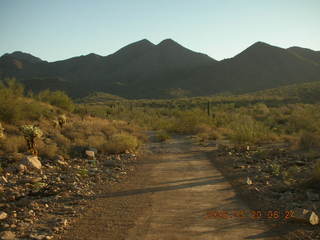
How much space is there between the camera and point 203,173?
10.6 meters

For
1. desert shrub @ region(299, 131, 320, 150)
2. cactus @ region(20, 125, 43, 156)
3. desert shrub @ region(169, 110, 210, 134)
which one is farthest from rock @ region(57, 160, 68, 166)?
desert shrub @ region(169, 110, 210, 134)

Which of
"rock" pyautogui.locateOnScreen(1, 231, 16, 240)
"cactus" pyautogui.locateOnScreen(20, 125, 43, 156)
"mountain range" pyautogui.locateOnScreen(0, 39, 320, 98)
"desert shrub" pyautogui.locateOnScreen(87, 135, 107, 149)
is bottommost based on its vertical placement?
"rock" pyautogui.locateOnScreen(1, 231, 16, 240)

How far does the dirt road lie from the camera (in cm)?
566

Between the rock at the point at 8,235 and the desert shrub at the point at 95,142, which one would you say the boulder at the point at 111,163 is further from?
the rock at the point at 8,235

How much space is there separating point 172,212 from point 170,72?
97.5 m

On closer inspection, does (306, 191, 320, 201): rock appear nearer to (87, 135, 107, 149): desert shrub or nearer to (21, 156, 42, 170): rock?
(21, 156, 42, 170): rock

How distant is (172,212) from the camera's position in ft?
22.2

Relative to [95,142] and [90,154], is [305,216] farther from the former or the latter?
[95,142]

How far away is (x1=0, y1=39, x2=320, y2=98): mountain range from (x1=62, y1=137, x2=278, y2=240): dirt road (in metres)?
76.6

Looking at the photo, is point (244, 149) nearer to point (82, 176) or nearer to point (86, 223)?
point (82, 176)

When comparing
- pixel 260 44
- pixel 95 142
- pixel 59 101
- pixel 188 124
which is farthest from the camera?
pixel 260 44

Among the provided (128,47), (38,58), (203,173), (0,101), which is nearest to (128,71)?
(128,47)

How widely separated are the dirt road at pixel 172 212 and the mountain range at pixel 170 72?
76594 mm

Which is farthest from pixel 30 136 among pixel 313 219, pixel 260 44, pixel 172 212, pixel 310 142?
pixel 260 44
